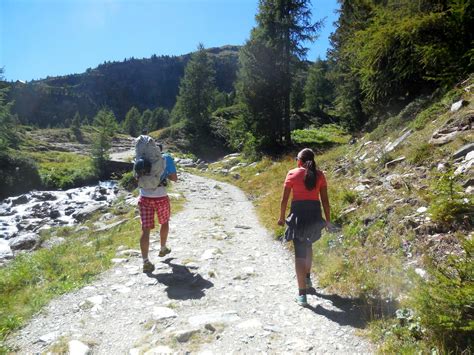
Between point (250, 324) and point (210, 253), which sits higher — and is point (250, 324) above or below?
above

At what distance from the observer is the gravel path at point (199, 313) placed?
4105 millimetres

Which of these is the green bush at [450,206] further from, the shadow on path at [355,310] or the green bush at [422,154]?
the green bush at [422,154]

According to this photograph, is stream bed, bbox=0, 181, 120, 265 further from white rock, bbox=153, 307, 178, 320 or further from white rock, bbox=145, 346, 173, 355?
white rock, bbox=145, 346, 173, 355

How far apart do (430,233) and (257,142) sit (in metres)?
22.0

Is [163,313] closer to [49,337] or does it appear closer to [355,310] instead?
[49,337]

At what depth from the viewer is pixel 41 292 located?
19.9 ft

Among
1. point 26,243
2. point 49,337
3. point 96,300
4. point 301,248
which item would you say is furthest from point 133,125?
point 301,248

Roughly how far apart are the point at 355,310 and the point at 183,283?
298 centimetres

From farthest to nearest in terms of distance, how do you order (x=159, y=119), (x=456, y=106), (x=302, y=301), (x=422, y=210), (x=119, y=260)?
(x=159, y=119) < (x=456, y=106) < (x=119, y=260) < (x=422, y=210) < (x=302, y=301)

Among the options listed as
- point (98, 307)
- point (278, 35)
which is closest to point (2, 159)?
point (278, 35)

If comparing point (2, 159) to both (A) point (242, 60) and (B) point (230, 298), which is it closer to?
(A) point (242, 60)

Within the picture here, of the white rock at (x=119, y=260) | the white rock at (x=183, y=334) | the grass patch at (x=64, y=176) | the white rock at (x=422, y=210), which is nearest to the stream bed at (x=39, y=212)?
the grass patch at (x=64, y=176)

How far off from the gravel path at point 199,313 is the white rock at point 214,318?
14mm

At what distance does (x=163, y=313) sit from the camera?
4910 mm
